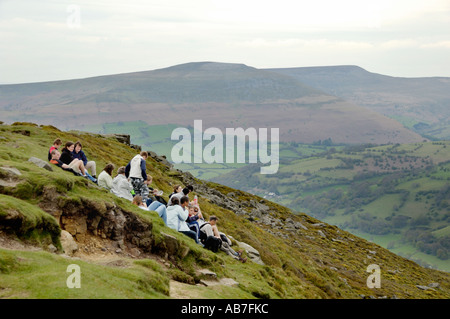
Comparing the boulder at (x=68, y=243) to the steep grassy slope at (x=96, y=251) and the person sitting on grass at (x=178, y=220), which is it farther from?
the person sitting on grass at (x=178, y=220)

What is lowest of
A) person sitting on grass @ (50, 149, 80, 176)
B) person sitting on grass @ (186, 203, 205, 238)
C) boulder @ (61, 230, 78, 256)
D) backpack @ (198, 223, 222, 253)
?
backpack @ (198, 223, 222, 253)

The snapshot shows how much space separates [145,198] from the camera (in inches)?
1149

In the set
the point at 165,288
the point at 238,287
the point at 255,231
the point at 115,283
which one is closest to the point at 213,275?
the point at 238,287

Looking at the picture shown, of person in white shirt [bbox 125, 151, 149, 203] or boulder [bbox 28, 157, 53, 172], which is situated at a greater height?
boulder [bbox 28, 157, 53, 172]

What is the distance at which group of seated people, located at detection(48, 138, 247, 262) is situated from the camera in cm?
2547

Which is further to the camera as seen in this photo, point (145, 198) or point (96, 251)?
point (145, 198)

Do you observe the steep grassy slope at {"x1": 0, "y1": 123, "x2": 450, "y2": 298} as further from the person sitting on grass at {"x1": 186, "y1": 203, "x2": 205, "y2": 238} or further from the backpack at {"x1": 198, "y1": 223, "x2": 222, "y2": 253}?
the person sitting on grass at {"x1": 186, "y1": 203, "x2": 205, "y2": 238}

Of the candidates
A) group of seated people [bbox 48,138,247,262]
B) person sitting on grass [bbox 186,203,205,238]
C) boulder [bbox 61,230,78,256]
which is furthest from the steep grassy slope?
person sitting on grass [bbox 186,203,205,238]

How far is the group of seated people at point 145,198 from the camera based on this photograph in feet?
83.6

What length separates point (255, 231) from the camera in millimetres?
43406

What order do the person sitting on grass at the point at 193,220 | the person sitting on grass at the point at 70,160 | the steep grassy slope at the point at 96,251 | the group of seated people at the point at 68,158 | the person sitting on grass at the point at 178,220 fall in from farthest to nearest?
the person sitting on grass at the point at 70,160
the group of seated people at the point at 68,158
the person sitting on grass at the point at 193,220
the person sitting on grass at the point at 178,220
the steep grassy slope at the point at 96,251

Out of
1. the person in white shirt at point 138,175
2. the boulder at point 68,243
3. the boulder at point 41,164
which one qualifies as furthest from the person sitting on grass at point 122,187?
the boulder at point 68,243

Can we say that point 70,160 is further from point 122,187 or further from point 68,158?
point 122,187

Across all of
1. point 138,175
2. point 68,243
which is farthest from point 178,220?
point 68,243
